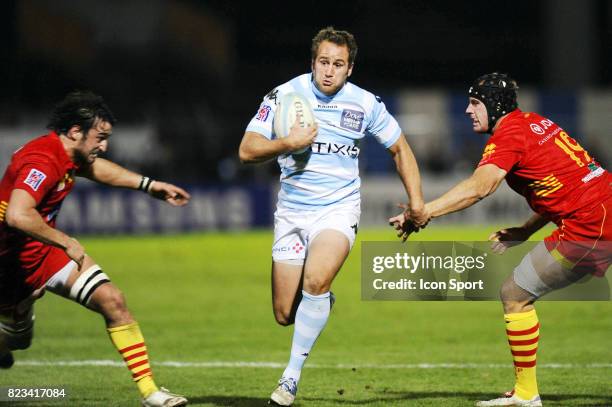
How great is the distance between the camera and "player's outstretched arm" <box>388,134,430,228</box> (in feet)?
24.5

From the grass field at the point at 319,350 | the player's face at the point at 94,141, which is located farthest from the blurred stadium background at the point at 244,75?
the player's face at the point at 94,141

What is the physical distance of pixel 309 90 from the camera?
7.97 meters

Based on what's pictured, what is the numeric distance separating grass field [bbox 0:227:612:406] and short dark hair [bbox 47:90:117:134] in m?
2.15

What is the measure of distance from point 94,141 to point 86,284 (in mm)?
1034

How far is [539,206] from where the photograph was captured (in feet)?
25.1

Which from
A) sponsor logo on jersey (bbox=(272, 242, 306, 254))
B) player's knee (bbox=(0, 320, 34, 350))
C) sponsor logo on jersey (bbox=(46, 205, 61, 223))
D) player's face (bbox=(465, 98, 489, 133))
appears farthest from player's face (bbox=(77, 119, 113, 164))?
player's face (bbox=(465, 98, 489, 133))

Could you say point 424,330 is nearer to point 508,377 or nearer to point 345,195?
point 508,377

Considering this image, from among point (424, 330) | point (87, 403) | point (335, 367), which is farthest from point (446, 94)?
point (87, 403)

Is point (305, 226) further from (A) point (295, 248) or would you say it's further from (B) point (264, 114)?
(B) point (264, 114)

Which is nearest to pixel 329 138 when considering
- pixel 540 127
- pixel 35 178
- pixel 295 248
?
pixel 295 248

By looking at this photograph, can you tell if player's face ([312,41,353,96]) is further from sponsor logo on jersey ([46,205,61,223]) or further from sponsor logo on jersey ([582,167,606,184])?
sponsor logo on jersey ([46,205,61,223])

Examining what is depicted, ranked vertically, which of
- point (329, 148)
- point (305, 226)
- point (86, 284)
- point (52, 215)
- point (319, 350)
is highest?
point (329, 148)

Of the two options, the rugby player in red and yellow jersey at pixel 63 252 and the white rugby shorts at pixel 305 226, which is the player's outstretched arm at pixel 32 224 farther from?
the white rugby shorts at pixel 305 226

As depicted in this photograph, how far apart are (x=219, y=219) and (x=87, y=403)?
17614 millimetres
